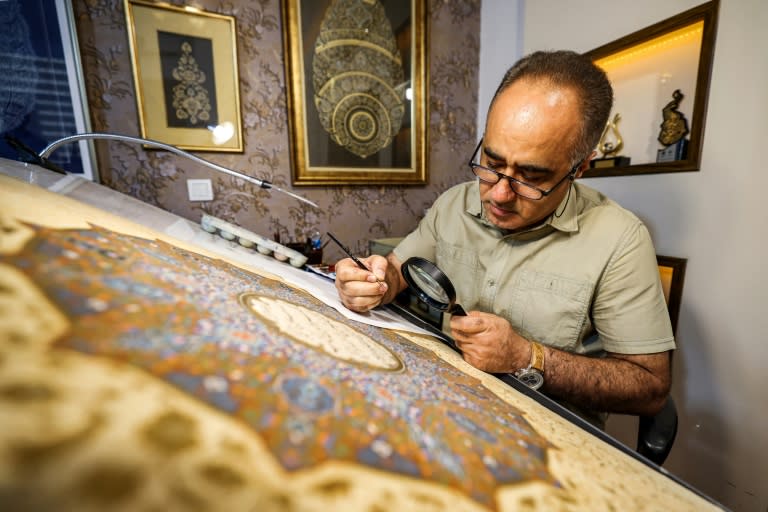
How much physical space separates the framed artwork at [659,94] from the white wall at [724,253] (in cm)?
3

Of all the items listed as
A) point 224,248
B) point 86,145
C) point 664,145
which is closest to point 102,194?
point 224,248

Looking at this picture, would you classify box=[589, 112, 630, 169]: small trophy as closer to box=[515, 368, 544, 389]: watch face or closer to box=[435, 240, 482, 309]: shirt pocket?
box=[435, 240, 482, 309]: shirt pocket

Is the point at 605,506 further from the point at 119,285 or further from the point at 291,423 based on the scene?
the point at 119,285

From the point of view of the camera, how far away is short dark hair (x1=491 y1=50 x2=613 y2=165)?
714mm

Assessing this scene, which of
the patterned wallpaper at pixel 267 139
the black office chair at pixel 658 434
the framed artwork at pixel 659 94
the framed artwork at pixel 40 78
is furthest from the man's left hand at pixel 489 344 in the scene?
the framed artwork at pixel 40 78

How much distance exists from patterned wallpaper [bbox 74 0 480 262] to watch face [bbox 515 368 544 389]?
1.30m

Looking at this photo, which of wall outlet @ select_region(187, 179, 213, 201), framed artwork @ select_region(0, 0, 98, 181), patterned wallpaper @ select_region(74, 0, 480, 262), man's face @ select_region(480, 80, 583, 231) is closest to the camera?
man's face @ select_region(480, 80, 583, 231)

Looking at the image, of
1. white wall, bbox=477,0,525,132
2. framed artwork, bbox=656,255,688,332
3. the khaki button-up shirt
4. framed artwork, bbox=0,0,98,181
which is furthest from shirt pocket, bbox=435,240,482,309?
framed artwork, bbox=0,0,98,181

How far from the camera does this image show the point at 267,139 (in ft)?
5.08

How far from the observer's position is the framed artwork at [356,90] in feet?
5.03

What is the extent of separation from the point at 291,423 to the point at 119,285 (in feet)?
0.70

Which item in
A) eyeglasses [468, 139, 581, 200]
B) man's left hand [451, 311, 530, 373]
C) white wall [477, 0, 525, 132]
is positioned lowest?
man's left hand [451, 311, 530, 373]

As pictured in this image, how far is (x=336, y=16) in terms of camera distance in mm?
1553

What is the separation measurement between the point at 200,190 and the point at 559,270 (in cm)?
154
